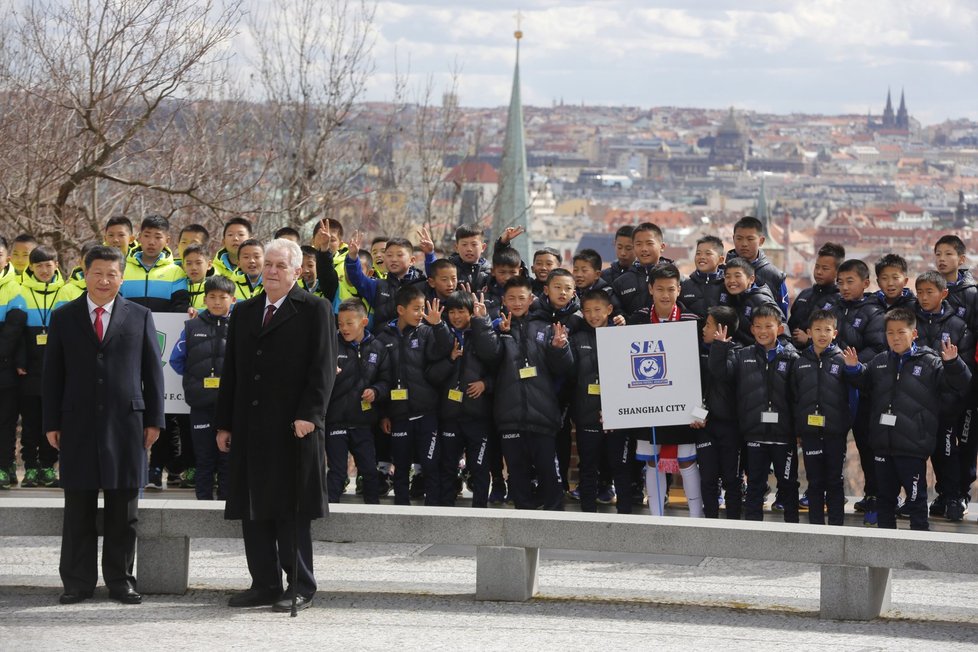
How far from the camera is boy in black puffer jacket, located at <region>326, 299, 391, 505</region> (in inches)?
421

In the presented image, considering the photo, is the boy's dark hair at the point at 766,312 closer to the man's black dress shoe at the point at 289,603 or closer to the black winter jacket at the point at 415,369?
the black winter jacket at the point at 415,369

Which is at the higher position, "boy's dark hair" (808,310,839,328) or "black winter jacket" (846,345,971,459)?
"boy's dark hair" (808,310,839,328)

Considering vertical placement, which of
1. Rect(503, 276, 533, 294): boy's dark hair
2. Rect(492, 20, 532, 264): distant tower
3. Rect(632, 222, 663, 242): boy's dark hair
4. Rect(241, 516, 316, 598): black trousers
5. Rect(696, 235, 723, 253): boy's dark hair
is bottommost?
Rect(241, 516, 316, 598): black trousers

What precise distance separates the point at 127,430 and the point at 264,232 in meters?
18.9

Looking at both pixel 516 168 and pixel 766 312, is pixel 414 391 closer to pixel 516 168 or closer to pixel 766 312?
pixel 766 312

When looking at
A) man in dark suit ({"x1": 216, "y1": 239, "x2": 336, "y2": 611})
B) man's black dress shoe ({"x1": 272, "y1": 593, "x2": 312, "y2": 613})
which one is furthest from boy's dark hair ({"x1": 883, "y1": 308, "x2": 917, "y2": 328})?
man's black dress shoe ({"x1": 272, "y1": 593, "x2": 312, "y2": 613})

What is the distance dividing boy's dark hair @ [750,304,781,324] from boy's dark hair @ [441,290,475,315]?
6.66 ft

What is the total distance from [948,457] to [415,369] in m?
3.86

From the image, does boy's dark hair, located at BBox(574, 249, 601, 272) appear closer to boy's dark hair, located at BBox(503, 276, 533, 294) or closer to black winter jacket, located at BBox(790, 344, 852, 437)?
boy's dark hair, located at BBox(503, 276, 533, 294)

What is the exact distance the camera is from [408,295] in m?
10.9

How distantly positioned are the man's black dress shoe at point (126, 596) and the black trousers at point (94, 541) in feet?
0.07

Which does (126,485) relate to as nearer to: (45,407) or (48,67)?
(45,407)

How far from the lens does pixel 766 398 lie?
10109mm

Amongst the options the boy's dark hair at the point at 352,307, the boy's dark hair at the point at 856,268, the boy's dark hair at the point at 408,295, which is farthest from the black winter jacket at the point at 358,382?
the boy's dark hair at the point at 856,268
